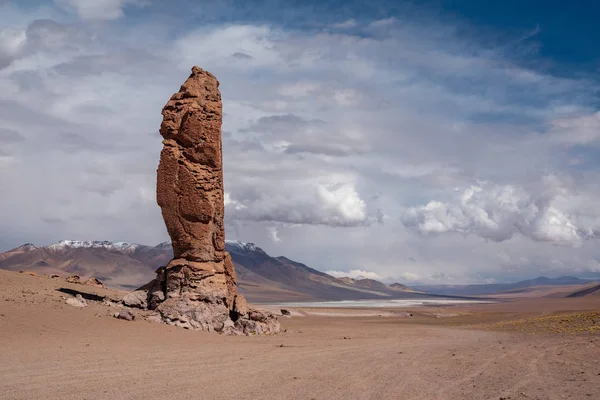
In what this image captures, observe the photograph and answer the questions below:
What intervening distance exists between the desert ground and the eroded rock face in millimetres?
1975

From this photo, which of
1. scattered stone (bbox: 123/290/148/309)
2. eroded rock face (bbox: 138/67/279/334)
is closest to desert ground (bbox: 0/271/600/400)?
scattered stone (bbox: 123/290/148/309)

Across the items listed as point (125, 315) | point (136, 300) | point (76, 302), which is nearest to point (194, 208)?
point (136, 300)

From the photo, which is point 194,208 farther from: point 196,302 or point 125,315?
point 125,315

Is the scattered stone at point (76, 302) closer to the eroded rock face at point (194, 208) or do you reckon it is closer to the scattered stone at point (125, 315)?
the scattered stone at point (125, 315)

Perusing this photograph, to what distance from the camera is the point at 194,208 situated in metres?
22.3

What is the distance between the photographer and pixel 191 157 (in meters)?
22.7

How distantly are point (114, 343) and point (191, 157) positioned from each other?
8545 millimetres

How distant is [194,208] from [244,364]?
9687mm

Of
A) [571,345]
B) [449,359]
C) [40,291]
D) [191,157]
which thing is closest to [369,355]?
[449,359]

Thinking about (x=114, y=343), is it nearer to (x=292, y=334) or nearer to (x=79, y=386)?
(x=79, y=386)

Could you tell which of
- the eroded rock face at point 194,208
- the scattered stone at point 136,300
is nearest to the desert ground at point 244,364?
the scattered stone at point 136,300

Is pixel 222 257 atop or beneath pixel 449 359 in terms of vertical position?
atop

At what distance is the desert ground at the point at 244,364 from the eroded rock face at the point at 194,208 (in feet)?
6.48

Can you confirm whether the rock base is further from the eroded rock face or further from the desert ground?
the desert ground
